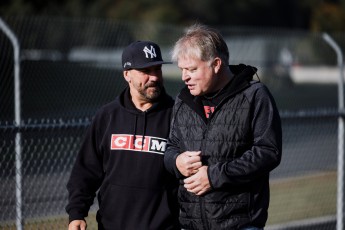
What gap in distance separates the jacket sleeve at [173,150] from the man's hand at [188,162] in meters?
0.06

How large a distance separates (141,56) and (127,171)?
0.69 m

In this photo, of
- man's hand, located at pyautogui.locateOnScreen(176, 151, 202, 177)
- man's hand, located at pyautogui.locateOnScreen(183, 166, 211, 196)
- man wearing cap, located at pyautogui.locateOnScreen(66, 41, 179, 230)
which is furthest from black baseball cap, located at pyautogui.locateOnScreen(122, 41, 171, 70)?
man's hand, located at pyautogui.locateOnScreen(183, 166, 211, 196)

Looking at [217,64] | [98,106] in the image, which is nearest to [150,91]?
[217,64]

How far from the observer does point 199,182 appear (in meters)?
3.27

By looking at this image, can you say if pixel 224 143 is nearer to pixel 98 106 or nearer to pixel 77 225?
pixel 77 225

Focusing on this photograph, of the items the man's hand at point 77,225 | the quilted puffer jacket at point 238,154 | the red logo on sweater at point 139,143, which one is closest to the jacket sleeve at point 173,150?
the quilted puffer jacket at point 238,154

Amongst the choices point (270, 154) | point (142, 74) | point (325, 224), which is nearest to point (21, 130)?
point (142, 74)

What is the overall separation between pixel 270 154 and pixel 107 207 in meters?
1.09

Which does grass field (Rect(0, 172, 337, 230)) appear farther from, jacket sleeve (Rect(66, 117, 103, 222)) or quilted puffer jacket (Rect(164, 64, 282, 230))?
quilted puffer jacket (Rect(164, 64, 282, 230))

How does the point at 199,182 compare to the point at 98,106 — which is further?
the point at 98,106

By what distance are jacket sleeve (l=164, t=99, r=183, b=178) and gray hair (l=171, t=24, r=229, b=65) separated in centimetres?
37

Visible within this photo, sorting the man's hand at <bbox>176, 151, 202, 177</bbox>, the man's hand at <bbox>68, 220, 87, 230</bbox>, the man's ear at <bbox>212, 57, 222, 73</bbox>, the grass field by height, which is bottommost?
the grass field

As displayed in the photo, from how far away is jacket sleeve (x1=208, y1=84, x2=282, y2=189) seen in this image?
3.20 m

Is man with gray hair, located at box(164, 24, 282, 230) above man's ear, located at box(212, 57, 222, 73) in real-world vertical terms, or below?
below
